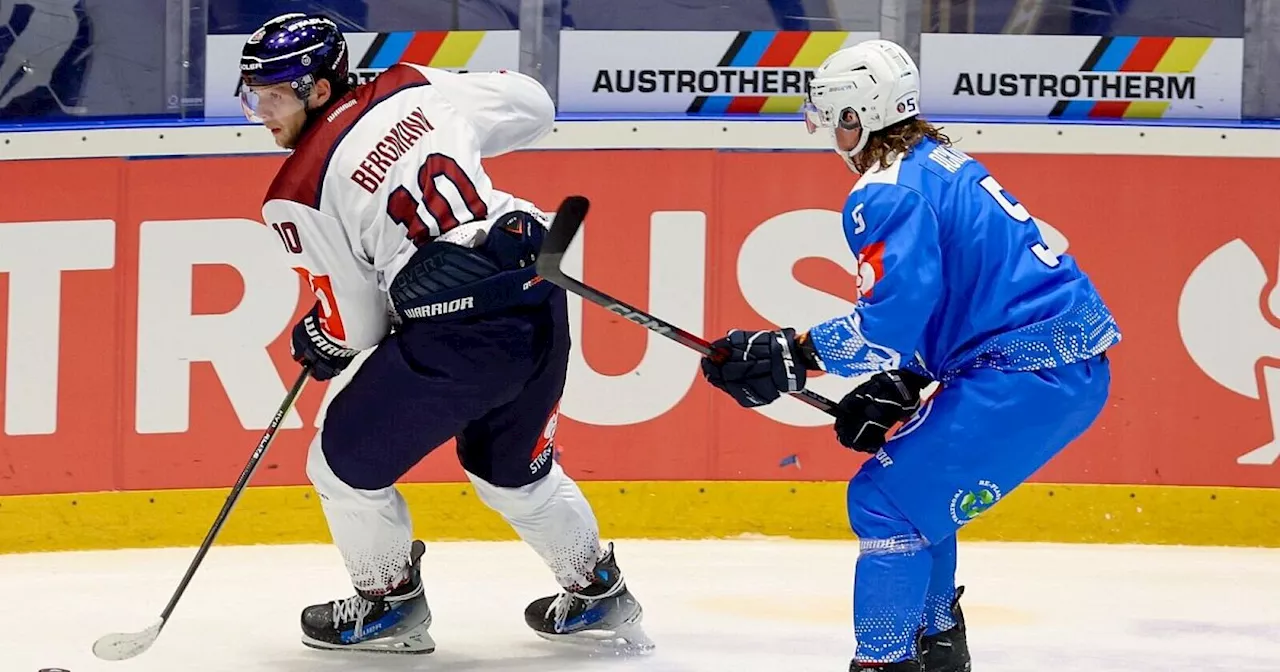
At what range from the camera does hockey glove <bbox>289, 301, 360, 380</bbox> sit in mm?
3693

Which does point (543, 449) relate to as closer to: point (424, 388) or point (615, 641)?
point (424, 388)

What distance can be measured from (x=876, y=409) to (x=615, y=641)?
0.97 metres

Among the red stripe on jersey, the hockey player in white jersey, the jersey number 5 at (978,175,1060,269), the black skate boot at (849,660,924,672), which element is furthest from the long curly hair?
the red stripe on jersey

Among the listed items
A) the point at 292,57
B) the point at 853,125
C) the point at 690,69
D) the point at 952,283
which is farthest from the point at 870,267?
the point at 690,69

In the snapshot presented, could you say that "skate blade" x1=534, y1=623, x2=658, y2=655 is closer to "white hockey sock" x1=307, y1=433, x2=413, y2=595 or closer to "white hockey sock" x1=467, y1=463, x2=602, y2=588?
"white hockey sock" x1=467, y1=463, x2=602, y2=588

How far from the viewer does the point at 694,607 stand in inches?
176

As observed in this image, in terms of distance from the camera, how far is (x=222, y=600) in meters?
4.47

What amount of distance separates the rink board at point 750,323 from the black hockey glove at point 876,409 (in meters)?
1.77

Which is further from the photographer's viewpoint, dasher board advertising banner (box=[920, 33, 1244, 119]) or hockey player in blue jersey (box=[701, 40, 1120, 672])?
dasher board advertising banner (box=[920, 33, 1244, 119])

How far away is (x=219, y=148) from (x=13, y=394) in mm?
904

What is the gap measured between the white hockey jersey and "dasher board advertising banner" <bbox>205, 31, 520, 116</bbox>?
1936 mm

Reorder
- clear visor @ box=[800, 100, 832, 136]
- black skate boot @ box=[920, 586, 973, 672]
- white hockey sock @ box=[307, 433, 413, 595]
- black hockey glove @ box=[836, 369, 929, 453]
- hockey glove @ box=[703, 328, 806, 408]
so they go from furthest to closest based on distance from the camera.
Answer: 1. white hockey sock @ box=[307, 433, 413, 595]
2. black skate boot @ box=[920, 586, 973, 672]
3. black hockey glove @ box=[836, 369, 929, 453]
4. clear visor @ box=[800, 100, 832, 136]
5. hockey glove @ box=[703, 328, 806, 408]

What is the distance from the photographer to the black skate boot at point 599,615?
3.95m

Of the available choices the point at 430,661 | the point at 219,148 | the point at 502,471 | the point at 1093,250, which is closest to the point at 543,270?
the point at 502,471
